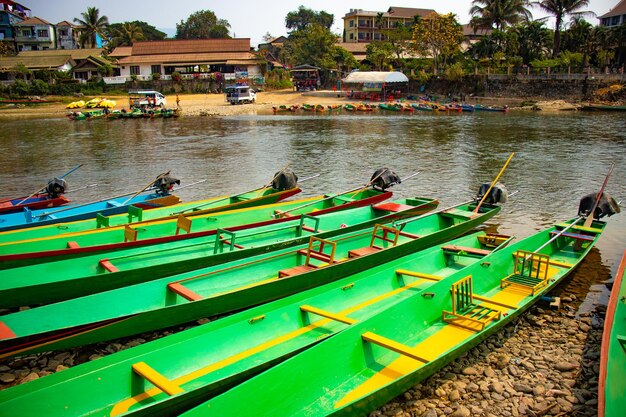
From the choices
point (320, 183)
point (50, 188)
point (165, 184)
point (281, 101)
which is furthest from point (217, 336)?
point (281, 101)

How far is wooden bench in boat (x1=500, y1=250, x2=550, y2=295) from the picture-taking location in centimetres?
855

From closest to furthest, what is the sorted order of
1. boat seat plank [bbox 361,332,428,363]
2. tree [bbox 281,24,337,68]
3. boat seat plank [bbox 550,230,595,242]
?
boat seat plank [bbox 361,332,428,363] < boat seat plank [bbox 550,230,595,242] < tree [bbox 281,24,337,68]

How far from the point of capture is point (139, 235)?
10156mm

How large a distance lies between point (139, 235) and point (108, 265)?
6.10 feet

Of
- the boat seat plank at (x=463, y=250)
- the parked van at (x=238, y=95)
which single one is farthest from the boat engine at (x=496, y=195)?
the parked van at (x=238, y=95)

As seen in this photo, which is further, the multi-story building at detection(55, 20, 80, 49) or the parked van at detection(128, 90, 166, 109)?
the multi-story building at detection(55, 20, 80, 49)

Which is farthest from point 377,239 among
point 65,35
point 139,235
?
point 65,35

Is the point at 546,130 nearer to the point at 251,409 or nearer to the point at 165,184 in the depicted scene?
the point at 165,184

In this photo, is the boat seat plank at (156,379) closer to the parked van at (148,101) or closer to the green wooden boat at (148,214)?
the green wooden boat at (148,214)

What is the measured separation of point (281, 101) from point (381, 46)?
56.0 ft

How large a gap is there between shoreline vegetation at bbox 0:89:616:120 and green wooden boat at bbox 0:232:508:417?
43794 millimetres

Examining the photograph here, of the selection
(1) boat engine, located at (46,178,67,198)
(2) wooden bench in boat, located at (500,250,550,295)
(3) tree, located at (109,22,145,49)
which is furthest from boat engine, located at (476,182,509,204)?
(3) tree, located at (109,22,145,49)

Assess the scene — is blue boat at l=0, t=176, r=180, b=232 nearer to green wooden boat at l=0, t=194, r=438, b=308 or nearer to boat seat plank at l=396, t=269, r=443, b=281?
green wooden boat at l=0, t=194, r=438, b=308

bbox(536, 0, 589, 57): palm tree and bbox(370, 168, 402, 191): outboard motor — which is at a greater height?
bbox(536, 0, 589, 57): palm tree
